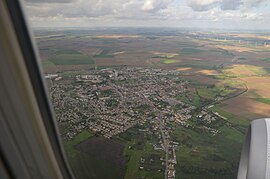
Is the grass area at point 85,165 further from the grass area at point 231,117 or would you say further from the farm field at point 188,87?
the grass area at point 231,117

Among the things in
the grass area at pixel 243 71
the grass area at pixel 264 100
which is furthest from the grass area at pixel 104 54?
the grass area at pixel 243 71

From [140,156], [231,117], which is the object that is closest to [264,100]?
[231,117]

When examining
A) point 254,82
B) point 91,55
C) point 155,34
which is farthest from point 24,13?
point 254,82

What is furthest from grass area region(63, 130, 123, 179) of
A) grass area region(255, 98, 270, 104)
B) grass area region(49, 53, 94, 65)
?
grass area region(255, 98, 270, 104)

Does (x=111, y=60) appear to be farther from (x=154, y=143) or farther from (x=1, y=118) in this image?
(x=1, y=118)

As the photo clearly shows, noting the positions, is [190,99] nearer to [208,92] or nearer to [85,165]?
[208,92]

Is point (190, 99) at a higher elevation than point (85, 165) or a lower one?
lower

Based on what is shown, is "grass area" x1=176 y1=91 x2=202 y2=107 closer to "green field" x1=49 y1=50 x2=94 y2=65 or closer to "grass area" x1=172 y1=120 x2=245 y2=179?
"grass area" x1=172 y1=120 x2=245 y2=179

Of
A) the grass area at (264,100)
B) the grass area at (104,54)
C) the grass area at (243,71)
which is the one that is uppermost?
the grass area at (104,54)
